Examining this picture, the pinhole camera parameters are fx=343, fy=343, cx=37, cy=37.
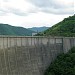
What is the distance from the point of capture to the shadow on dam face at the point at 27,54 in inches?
1462

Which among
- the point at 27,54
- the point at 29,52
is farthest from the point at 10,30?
the point at 27,54

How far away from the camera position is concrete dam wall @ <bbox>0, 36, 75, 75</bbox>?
1464 inches

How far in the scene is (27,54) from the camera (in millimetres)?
39312

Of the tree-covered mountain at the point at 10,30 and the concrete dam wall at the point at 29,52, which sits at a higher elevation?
the tree-covered mountain at the point at 10,30

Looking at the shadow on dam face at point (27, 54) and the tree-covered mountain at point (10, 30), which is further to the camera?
the tree-covered mountain at point (10, 30)

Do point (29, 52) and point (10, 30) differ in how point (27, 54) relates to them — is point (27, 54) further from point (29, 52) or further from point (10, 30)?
point (10, 30)

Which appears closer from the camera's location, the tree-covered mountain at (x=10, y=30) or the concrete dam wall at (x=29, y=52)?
the concrete dam wall at (x=29, y=52)

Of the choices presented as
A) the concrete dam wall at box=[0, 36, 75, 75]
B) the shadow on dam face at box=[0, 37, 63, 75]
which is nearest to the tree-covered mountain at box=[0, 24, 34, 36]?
the concrete dam wall at box=[0, 36, 75, 75]

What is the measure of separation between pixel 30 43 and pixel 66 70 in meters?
5.27

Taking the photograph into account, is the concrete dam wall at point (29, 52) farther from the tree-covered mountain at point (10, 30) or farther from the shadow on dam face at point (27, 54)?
the tree-covered mountain at point (10, 30)

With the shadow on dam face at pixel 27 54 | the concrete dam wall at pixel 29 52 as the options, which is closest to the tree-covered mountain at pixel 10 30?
the concrete dam wall at pixel 29 52

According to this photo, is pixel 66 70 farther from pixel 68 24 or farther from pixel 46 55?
pixel 68 24

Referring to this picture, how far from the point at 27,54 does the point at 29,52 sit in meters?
0.40

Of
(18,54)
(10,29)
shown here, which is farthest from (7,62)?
(10,29)
